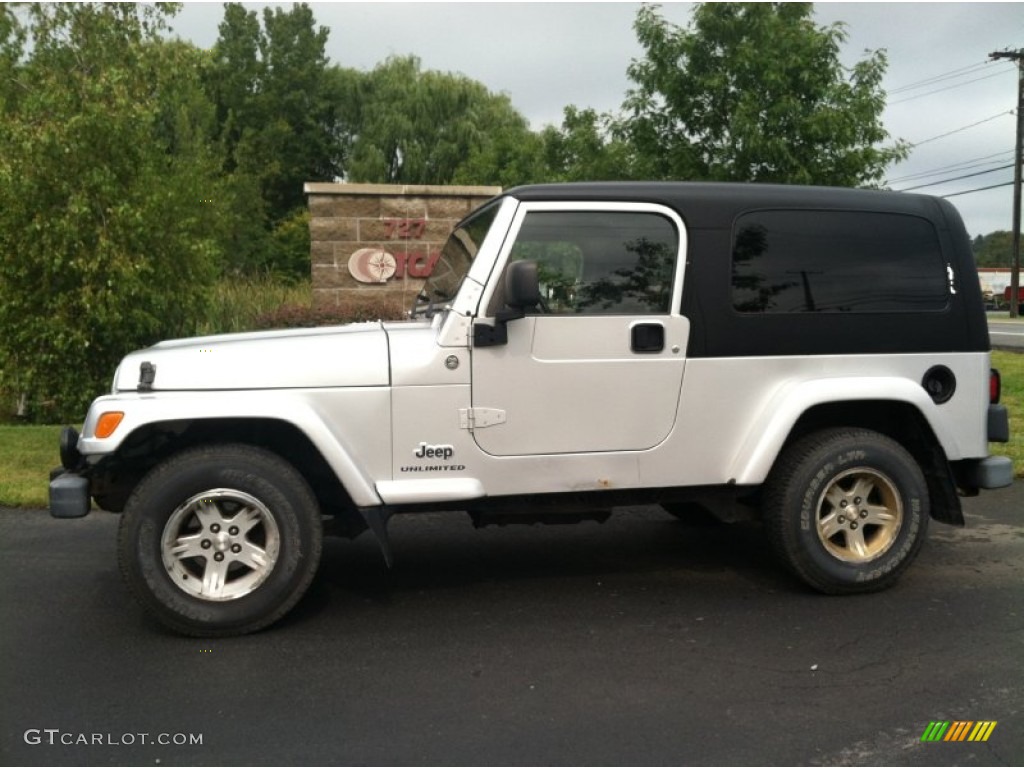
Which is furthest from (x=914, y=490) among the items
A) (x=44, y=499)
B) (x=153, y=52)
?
(x=153, y=52)

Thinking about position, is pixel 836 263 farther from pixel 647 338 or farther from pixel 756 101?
pixel 756 101

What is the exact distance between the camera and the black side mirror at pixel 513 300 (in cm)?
425

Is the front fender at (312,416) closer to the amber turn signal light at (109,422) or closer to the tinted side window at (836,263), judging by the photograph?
the amber turn signal light at (109,422)

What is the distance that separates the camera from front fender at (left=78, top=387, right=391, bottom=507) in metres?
4.18

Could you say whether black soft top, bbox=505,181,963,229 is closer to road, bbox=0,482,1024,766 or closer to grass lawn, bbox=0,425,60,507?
road, bbox=0,482,1024,766

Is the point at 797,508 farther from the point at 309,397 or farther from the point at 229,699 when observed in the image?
the point at 229,699

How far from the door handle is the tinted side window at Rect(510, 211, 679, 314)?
0.29ft

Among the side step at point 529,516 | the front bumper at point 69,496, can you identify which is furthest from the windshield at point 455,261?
the front bumper at point 69,496

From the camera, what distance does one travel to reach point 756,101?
1085cm

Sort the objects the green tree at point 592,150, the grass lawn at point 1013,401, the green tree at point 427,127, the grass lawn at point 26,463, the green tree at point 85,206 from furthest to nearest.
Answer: the green tree at point 427,127, the green tree at point 592,150, the green tree at point 85,206, the grass lawn at point 1013,401, the grass lawn at point 26,463

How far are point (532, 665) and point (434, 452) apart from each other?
1.08 meters

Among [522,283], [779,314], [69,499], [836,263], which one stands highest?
[836,263]

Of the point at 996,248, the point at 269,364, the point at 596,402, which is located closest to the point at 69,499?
the point at 269,364

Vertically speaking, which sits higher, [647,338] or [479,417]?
[647,338]
